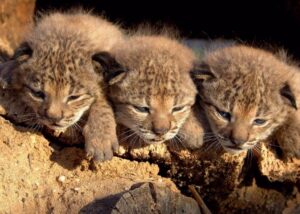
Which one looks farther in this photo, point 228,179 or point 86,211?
point 228,179

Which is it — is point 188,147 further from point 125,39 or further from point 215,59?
point 125,39

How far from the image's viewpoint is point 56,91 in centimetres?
385

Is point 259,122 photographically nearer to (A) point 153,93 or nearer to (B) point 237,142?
(B) point 237,142

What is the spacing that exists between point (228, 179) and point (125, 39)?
4.35ft

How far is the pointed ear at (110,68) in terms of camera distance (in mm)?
3852

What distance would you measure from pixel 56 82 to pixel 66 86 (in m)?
0.07

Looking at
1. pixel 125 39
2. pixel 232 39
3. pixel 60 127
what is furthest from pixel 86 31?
pixel 232 39

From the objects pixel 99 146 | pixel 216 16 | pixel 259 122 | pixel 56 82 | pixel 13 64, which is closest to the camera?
pixel 99 146

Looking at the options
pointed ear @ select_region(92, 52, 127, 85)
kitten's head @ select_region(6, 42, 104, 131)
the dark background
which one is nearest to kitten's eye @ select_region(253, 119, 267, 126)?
pointed ear @ select_region(92, 52, 127, 85)

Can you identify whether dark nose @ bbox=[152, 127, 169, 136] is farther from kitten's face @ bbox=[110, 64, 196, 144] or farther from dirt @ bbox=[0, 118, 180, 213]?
dirt @ bbox=[0, 118, 180, 213]

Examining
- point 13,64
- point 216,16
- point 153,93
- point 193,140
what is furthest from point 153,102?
point 216,16

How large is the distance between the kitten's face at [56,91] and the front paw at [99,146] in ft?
0.68

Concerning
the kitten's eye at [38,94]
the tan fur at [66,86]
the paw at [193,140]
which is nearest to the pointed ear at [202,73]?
the paw at [193,140]

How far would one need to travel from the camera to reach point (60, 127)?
12.7 ft
